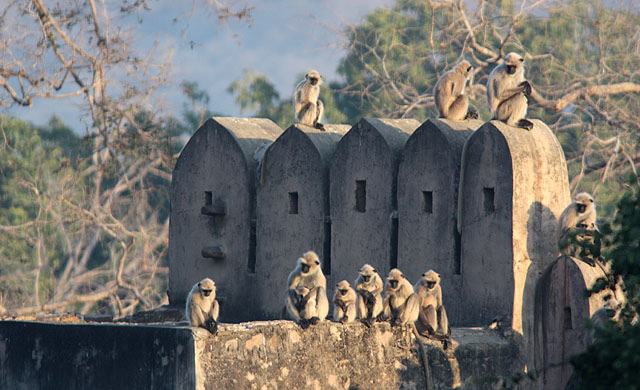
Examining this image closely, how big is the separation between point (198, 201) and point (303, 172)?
6.00 ft

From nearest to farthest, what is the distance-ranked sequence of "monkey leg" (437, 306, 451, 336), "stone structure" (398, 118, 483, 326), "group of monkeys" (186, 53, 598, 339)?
"group of monkeys" (186, 53, 598, 339)
"monkey leg" (437, 306, 451, 336)
"stone structure" (398, 118, 483, 326)

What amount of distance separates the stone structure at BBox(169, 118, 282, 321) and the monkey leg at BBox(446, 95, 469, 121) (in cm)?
252

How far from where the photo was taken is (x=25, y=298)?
22.3m

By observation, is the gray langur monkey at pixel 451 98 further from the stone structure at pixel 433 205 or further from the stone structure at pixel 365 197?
the stone structure at pixel 365 197

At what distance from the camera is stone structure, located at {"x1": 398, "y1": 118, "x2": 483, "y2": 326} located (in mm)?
12211

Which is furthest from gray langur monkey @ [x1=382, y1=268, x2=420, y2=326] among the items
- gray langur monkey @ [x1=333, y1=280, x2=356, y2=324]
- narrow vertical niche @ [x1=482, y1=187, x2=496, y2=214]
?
narrow vertical niche @ [x1=482, y1=187, x2=496, y2=214]

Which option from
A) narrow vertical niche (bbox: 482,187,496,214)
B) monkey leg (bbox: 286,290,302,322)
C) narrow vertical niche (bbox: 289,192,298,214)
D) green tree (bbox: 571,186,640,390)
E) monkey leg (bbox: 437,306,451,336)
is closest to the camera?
green tree (bbox: 571,186,640,390)

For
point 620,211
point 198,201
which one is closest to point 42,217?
point 198,201

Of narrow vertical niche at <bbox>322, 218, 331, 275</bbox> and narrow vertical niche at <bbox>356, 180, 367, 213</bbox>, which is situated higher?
narrow vertical niche at <bbox>356, 180, 367, 213</bbox>

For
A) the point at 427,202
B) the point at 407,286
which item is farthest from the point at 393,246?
the point at 407,286

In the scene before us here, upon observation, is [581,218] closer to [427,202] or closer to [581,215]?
[581,215]

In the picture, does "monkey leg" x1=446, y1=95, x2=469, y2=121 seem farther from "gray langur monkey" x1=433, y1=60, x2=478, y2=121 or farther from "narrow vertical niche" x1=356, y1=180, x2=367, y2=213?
"narrow vertical niche" x1=356, y1=180, x2=367, y2=213

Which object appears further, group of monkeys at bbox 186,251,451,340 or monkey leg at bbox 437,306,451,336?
monkey leg at bbox 437,306,451,336

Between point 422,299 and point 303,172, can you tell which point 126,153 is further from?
point 422,299
